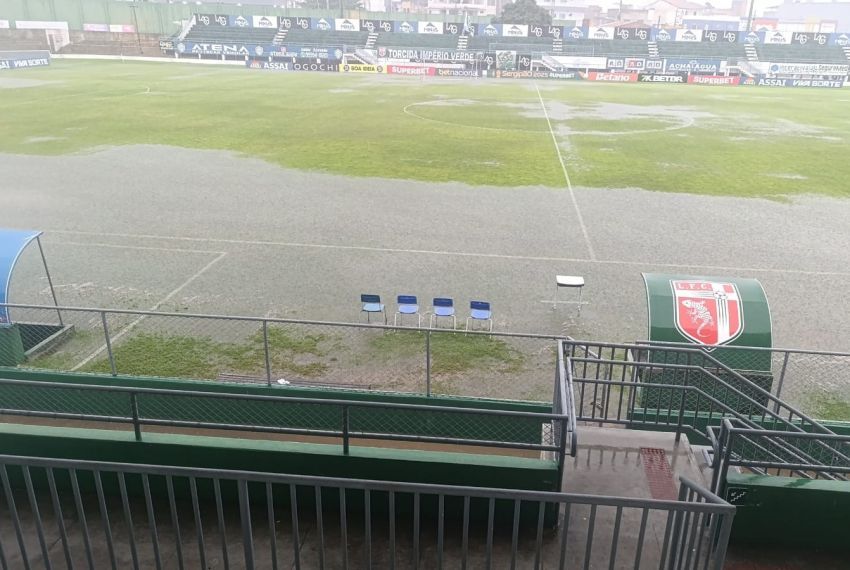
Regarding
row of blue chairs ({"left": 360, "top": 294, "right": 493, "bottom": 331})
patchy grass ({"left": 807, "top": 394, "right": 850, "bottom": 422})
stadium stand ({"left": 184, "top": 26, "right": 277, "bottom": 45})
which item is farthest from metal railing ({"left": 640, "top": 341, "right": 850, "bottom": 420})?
stadium stand ({"left": 184, "top": 26, "right": 277, "bottom": 45})

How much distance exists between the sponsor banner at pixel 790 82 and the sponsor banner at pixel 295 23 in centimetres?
5846

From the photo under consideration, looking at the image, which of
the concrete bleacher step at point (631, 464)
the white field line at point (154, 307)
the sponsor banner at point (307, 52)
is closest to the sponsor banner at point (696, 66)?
the sponsor banner at point (307, 52)

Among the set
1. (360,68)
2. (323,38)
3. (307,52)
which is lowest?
(360,68)

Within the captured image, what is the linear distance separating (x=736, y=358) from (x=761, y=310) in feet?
3.23

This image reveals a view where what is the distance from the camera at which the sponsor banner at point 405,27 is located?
91812mm

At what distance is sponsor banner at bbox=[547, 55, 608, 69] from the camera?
7988cm

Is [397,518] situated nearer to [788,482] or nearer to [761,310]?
[788,482]

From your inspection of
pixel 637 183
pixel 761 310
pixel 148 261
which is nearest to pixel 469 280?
pixel 761 310

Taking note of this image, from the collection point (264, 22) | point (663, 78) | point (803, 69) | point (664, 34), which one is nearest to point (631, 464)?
point (663, 78)

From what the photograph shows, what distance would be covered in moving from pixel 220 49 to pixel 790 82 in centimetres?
7227

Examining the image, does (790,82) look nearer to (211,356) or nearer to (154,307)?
(154,307)

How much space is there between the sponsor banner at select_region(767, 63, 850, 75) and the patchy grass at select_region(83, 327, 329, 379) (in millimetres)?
82694

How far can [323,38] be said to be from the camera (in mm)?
90562

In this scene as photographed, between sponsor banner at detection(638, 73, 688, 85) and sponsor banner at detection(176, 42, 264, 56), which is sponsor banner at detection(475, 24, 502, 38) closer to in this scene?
sponsor banner at detection(638, 73, 688, 85)
